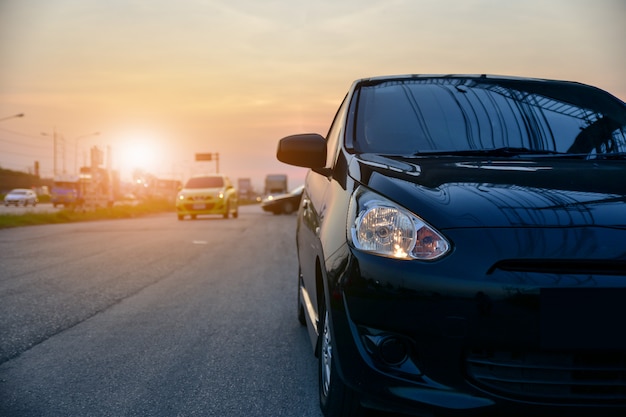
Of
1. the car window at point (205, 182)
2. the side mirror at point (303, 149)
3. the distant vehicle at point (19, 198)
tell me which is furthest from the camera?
the distant vehicle at point (19, 198)

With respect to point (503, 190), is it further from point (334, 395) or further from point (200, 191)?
point (200, 191)

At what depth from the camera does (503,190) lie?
2678 millimetres

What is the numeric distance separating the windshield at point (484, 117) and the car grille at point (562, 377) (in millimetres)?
1398

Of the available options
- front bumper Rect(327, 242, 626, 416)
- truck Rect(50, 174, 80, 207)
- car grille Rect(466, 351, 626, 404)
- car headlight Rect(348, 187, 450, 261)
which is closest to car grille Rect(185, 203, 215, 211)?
car headlight Rect(348, 187, 450, 261)

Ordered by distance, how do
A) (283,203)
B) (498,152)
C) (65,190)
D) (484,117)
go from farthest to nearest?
(65,190) → (283,203) → (484,117) → (498,152)

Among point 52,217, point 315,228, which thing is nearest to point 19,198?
point 52,217

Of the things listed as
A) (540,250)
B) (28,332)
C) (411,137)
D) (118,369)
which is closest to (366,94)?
(411,137)

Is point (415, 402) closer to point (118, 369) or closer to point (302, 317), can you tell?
point (118, 369)

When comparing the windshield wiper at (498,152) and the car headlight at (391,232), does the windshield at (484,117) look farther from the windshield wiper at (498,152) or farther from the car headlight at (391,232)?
the car headlight at (391,232)

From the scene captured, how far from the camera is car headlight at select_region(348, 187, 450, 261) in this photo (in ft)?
8.18

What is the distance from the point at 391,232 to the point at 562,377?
30.9 inches

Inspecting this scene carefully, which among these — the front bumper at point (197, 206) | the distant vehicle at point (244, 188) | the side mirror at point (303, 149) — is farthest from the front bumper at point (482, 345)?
the distant vehicle at point (244, 188)

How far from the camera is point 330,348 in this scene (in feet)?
9.45

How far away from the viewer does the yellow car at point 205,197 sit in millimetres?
24766
